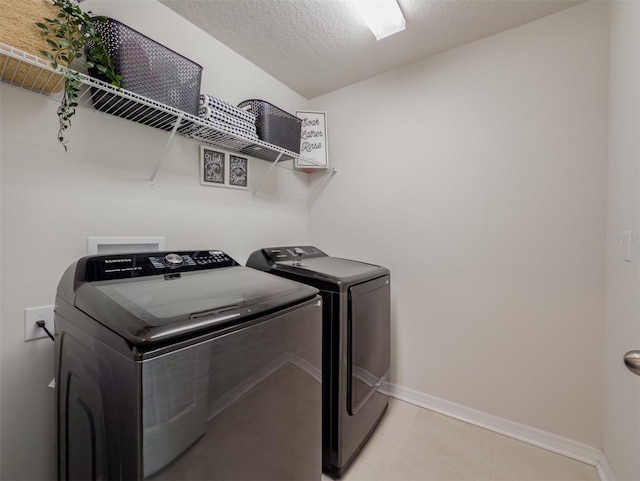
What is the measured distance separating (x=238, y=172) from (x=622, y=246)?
217 cm

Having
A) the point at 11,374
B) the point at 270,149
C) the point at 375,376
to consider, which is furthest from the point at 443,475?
the point at 270,149

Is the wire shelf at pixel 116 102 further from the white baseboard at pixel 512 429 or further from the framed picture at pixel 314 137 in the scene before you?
the white baseboard at pixel 512 429

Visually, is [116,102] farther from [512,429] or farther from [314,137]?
[512,429]

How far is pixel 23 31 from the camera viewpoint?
89cm

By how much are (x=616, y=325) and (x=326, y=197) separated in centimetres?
200

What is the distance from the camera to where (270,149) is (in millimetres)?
1857

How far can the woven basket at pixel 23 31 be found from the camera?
86 centimetres

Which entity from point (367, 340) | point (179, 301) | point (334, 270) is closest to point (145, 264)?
point (179, 301)

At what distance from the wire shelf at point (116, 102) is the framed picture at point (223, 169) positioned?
68 mm

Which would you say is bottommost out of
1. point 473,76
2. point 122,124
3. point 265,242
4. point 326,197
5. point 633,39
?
point 265,242

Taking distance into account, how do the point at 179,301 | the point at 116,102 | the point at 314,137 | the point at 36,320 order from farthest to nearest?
1. the point at 314,137
2. the point at 116,102
3. the point at 36,320
4. the point at 179,301

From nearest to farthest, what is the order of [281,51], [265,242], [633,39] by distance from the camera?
1. [633,39]
2. [281,51]
3. [265,242]

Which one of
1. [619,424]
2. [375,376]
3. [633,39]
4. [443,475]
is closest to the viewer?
[633,39]

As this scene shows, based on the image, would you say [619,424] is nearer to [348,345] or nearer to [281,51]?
[348,345]
